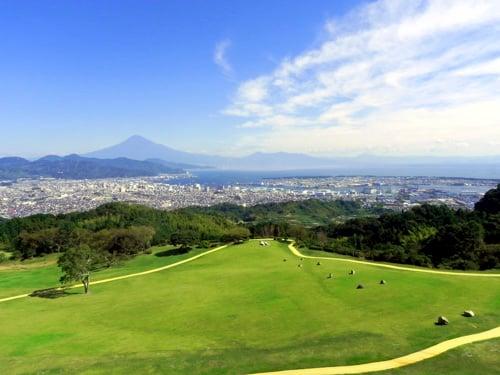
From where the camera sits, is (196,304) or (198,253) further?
(198,253)

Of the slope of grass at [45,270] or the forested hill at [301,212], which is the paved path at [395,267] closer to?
the slope of grass at [45,270]

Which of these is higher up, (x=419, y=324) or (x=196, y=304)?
(x=419, y=324)

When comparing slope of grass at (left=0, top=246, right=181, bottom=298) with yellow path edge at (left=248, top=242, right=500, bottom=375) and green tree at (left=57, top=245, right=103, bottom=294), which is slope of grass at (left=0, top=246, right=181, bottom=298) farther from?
yellow path edge at (left=248, top=242, right=500, bottom=375)

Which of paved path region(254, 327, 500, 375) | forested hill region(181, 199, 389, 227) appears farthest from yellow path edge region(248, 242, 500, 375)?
forested hill region(181, 199, 389, 227)

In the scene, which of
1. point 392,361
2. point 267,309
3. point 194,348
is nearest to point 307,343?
point 392,361

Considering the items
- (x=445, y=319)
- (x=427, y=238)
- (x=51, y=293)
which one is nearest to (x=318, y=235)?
(x=427, y=238)

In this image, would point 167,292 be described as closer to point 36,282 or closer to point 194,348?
point 194,348

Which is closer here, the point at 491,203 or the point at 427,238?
the point at 427,238

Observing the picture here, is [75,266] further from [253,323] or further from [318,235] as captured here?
[318,235]
